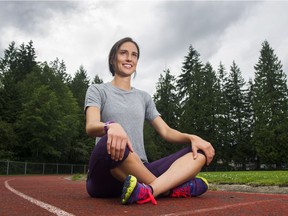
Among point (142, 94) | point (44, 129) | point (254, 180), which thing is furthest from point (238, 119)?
point (142, 94)

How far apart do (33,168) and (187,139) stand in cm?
2962

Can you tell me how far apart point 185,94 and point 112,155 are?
2168 inches

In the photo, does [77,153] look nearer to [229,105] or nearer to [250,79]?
[229,105]

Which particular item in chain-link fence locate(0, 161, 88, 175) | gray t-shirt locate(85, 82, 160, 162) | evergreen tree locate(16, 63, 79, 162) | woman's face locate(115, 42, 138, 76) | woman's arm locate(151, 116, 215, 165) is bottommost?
chain-link fence locate(0, 161, 88, 175)

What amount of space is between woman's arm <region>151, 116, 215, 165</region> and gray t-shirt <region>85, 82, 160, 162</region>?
0.32m

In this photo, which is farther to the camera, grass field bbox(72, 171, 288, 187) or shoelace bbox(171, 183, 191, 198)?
grass field bbox(72, 171, 288, 187)

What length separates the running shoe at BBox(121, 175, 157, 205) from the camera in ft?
8.98

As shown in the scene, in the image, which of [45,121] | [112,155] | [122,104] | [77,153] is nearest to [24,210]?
[112,155]

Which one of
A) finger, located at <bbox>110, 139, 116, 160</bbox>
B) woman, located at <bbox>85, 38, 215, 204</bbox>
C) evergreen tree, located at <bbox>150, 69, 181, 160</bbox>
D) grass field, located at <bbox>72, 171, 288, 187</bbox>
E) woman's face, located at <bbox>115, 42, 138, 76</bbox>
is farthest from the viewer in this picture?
evergreen tree, located at <bbox>150, 69, 181, 160</bbox>

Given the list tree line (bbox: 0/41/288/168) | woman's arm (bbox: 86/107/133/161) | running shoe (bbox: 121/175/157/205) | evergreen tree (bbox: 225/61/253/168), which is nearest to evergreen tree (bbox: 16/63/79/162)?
tree line (bbox: 0/41/288/168)

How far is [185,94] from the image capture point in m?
57.2

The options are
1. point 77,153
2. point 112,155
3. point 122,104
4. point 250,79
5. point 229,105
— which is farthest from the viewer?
point 250,79

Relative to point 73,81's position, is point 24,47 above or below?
above

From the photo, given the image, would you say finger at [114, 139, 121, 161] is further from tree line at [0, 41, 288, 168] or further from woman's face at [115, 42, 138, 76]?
tree line at [0, 41, 288, 168]
